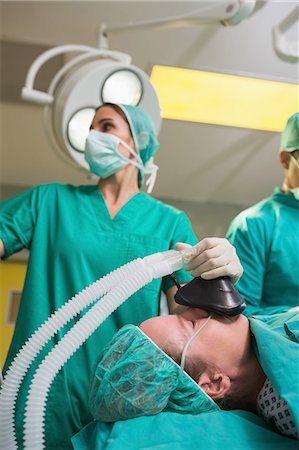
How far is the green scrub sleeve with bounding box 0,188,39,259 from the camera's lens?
1521mm

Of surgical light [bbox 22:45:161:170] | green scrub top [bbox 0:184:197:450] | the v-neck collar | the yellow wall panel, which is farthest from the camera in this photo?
the yellow wall panel

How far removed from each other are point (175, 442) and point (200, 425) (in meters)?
0.07

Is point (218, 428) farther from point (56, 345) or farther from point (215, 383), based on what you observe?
point (56, 345)

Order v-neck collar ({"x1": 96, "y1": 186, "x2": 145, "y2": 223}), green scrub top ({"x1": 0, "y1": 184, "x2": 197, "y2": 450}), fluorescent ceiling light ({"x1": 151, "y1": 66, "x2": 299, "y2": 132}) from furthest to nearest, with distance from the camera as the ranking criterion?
fluorescent ceiling light ({"x1": 151, "y1": 66, "x2": 299, "y2": 132}) < v-neck collar ({"x1": 96, "y1": 186, "x2": 145, "y2": 223}) < green scrub top ({"x1": 0, "y1": 184, "x2": 197, "y2": 450})

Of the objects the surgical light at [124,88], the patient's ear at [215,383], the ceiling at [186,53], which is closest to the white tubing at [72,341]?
the patient's ear at [215,383]

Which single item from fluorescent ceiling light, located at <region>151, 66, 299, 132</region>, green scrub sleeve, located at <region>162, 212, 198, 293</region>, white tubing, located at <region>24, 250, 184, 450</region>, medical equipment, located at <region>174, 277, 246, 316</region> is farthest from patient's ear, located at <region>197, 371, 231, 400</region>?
fluorescent ceiling light, located at <region>151, 66, 299, 132</region>

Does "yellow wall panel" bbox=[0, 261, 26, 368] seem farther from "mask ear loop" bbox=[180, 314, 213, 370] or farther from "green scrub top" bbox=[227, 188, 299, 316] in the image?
"mask ear loop" bbox=[180, 314, 213, 370]

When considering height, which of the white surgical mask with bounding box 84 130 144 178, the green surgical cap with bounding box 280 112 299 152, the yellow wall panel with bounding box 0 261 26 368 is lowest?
the yellow wall panel with bounding box 0 261 26 368

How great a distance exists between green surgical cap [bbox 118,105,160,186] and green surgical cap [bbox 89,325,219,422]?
79cm

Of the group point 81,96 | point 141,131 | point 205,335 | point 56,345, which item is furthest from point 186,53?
point 56,345

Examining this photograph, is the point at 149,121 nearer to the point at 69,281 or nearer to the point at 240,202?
the point at 240,202

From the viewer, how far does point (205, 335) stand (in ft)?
Answer: 3.66

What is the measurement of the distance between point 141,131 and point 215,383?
891 mm

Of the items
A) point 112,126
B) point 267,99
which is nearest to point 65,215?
point 112,126
